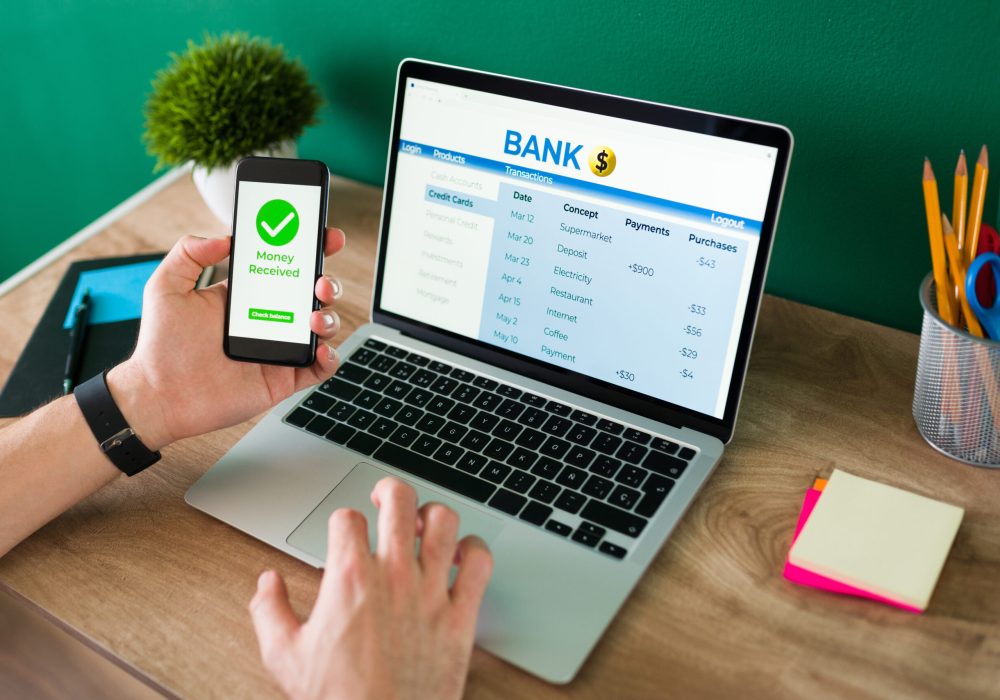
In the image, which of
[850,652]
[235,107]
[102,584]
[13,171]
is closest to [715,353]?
[850,652]

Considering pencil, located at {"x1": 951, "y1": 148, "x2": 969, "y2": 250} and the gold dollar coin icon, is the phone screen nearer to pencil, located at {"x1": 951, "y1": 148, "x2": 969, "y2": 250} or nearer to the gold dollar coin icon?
the gold dollar coin icon

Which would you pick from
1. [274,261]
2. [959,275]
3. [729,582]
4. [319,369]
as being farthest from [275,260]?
[959,275]

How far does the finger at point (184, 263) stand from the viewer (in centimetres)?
84

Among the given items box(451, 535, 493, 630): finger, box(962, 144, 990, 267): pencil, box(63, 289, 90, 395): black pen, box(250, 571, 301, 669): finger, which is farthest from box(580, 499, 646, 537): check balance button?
box(63, 289, 90, 395): black pen

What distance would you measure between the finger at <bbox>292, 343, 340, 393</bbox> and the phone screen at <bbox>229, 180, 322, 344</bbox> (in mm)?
22

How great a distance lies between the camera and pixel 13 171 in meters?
1.73

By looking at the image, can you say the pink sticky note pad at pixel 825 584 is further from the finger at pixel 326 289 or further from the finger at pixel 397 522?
the finger at pixel 326 289

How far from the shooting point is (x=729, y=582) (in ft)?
2.32

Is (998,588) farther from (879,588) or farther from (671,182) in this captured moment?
(671,182)

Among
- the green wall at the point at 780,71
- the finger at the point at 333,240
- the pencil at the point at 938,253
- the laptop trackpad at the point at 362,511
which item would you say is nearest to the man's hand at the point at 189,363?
the finger at the point at 333,240

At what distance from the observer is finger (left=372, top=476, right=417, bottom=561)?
642mm

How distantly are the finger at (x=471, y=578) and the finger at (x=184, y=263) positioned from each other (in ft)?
1.29

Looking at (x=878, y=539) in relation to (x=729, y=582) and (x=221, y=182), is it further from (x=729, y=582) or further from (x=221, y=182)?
(x=221, y=182)

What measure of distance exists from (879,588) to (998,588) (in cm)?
10
